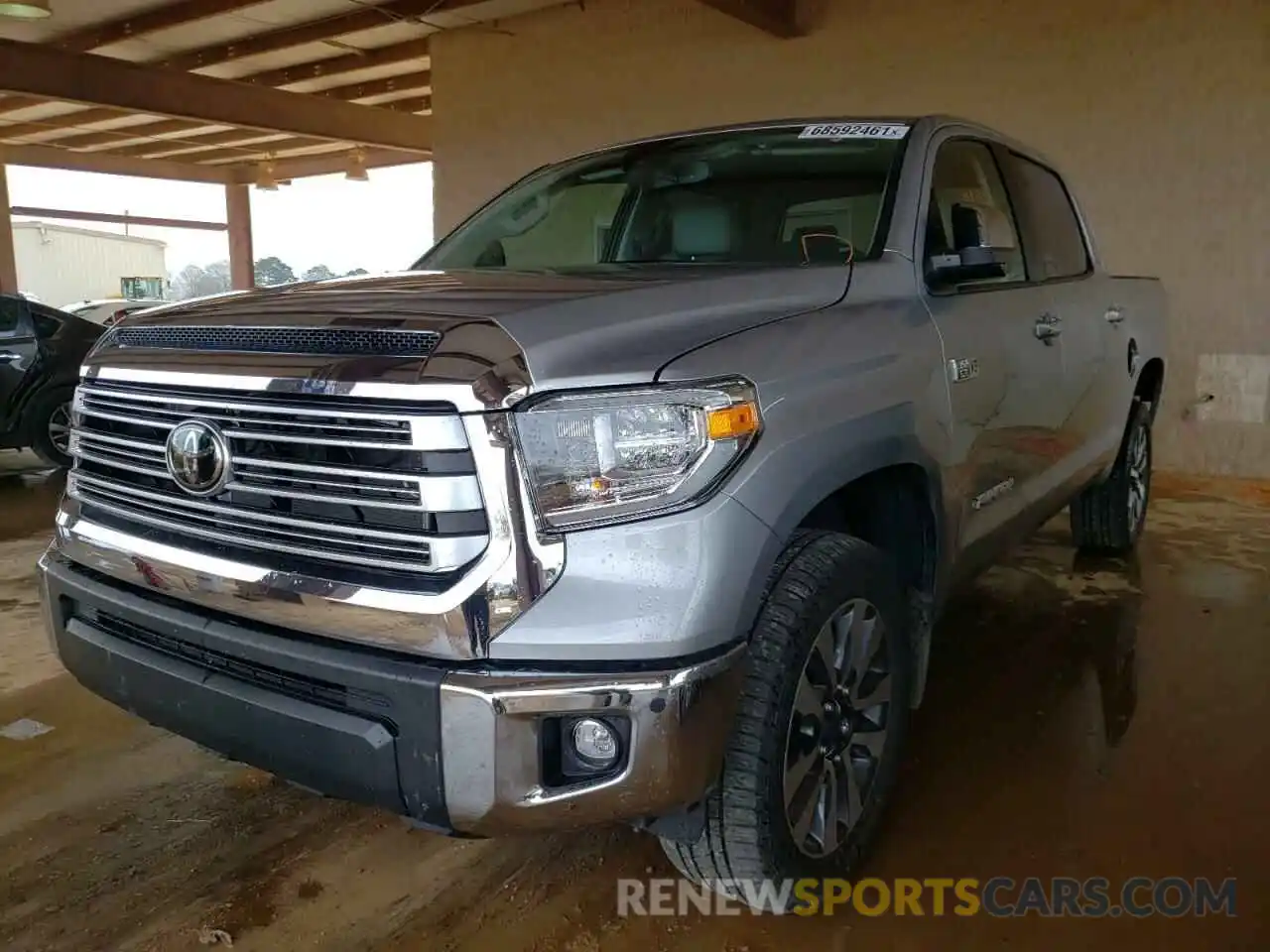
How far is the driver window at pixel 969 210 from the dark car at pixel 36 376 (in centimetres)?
582

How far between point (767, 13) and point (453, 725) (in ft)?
23.6

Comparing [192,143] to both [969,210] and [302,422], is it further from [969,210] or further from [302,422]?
[302,422]

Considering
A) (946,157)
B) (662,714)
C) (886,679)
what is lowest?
(886,679)

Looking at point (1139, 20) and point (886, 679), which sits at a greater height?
point (1139, 20)

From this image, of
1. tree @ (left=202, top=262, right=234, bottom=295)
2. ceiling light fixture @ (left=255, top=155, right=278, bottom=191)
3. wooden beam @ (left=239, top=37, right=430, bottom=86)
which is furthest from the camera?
tree @ (left=202, top=262, right=234, bottom=295)

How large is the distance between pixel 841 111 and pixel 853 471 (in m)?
6.54

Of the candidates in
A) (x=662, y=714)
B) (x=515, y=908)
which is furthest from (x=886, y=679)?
(x=515, y=908)

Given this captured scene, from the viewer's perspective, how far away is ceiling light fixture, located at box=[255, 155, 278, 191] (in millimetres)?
17266

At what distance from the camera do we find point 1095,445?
3.58 meters

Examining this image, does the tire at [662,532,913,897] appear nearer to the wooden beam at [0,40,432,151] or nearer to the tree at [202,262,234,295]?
the wooden beam at [0,40,432,151]

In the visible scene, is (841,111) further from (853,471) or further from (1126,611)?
(853,471)

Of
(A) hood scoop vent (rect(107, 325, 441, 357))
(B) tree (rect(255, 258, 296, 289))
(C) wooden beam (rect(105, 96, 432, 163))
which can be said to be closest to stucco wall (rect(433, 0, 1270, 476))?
(A) hood scoop vent (rect(107, 325, 441, 357))

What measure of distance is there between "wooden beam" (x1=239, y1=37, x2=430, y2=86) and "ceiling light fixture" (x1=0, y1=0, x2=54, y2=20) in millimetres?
4271

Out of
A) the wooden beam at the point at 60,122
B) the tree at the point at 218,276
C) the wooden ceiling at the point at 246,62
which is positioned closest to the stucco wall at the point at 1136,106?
the wooden ceiling at the point at 246,62
